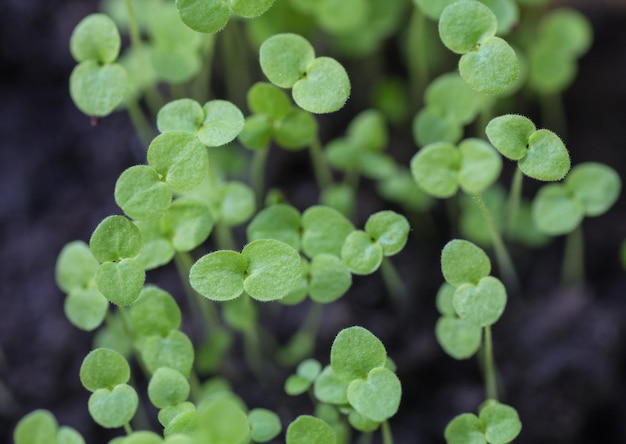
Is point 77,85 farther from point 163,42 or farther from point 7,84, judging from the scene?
point 7,84

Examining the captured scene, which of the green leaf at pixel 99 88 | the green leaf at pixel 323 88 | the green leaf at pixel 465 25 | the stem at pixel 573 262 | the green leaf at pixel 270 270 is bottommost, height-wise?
the stem at pixel 573 262

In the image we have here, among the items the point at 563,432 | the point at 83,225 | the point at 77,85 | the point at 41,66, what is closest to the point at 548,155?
the point at 563,432

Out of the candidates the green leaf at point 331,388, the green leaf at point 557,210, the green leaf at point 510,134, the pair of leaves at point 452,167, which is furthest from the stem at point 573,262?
the green leaf at point 331,388

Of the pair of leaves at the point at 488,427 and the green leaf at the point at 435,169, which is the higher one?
the green leaf at the point at 435,169

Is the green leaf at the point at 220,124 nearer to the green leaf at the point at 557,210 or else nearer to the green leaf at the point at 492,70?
the green leaf at the point at 492,70

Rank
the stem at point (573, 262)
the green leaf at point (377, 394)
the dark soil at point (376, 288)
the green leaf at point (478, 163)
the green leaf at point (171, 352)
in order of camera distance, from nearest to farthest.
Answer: the green leaf at point (377, 394) < the green leaf at point (171, 352) < the green leaf at point (478, 163) < the dark soil at point (376, 288) < the stem at point (573, 262)

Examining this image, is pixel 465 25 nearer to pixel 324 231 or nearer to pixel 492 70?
pixel 492 70

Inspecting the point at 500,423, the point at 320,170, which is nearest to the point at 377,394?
the point at 500,423
